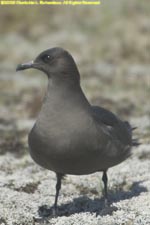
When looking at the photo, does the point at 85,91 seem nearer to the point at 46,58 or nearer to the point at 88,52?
the point at 88,52

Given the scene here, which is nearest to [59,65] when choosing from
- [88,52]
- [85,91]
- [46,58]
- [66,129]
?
[46,58]

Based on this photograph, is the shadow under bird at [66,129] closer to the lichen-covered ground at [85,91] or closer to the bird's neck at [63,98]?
the bird's neck at [63,98]

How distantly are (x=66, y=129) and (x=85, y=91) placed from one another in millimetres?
16307

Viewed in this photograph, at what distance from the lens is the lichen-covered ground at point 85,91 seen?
11.8 meters

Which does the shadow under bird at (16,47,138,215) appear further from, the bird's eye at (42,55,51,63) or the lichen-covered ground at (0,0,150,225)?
the lichen-covered ground at (0,0,150,225)

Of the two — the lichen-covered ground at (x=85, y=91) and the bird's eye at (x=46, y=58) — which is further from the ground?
the bird's eye at (x=46, y=58)

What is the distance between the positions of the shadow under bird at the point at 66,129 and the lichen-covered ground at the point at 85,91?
120 centimetres

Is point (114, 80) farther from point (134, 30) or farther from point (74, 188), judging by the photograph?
point (74, 188)

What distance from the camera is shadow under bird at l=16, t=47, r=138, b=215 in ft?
32.4

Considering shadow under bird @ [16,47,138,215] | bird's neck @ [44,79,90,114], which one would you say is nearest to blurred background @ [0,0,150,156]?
shadow under bird @ [16,47,138,215]

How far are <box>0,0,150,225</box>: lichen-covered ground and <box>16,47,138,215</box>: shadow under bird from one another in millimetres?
1197

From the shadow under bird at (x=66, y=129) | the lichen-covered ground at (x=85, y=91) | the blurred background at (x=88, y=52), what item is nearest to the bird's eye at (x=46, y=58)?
the shadow under bird at (x=66, y=129)

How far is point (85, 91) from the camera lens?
2612 cm

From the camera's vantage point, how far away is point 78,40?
33.6 metres
